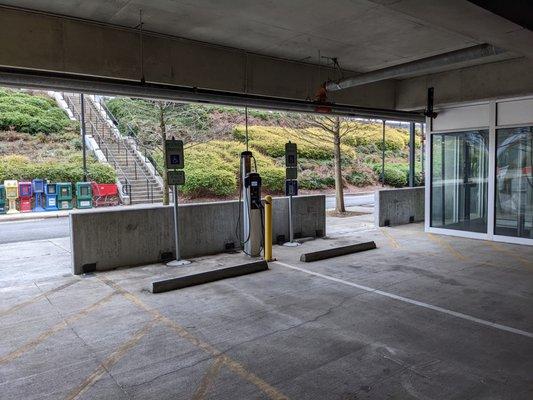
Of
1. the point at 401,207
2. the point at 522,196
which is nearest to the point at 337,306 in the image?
the point at 522,196

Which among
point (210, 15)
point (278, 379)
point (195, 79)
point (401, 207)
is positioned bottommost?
point (278, 379)

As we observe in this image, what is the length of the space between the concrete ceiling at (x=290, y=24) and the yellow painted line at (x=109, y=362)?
408cm

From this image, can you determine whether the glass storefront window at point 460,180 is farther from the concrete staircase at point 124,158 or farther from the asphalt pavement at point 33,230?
the concrete staircase at point 124,158

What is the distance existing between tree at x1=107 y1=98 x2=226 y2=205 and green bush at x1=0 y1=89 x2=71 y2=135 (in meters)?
3.28

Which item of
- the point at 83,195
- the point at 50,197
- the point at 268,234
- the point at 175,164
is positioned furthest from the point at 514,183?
the point at 50,197

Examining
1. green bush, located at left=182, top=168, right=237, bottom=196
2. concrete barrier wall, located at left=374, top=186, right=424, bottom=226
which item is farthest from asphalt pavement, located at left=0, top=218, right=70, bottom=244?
concrete barrier wall, located at left=374, top=186, right=424, bottom=226

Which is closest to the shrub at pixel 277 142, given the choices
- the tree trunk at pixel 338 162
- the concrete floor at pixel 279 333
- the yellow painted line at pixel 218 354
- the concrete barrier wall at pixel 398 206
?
the tree trunk at pixel 338 162

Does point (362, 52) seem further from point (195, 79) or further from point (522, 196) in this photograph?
point (522, 196)

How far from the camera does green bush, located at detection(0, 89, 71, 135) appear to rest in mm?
22766

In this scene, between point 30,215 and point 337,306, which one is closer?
point 337,306

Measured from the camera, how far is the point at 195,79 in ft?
23.7

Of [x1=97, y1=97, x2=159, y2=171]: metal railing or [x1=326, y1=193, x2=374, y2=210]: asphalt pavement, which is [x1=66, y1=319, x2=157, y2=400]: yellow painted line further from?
[x1=97, y1=97, x2=159, y2=171]: metal railing

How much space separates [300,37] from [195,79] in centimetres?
190

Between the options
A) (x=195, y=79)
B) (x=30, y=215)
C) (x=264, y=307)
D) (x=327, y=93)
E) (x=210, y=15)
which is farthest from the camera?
(x=30, y=215)
